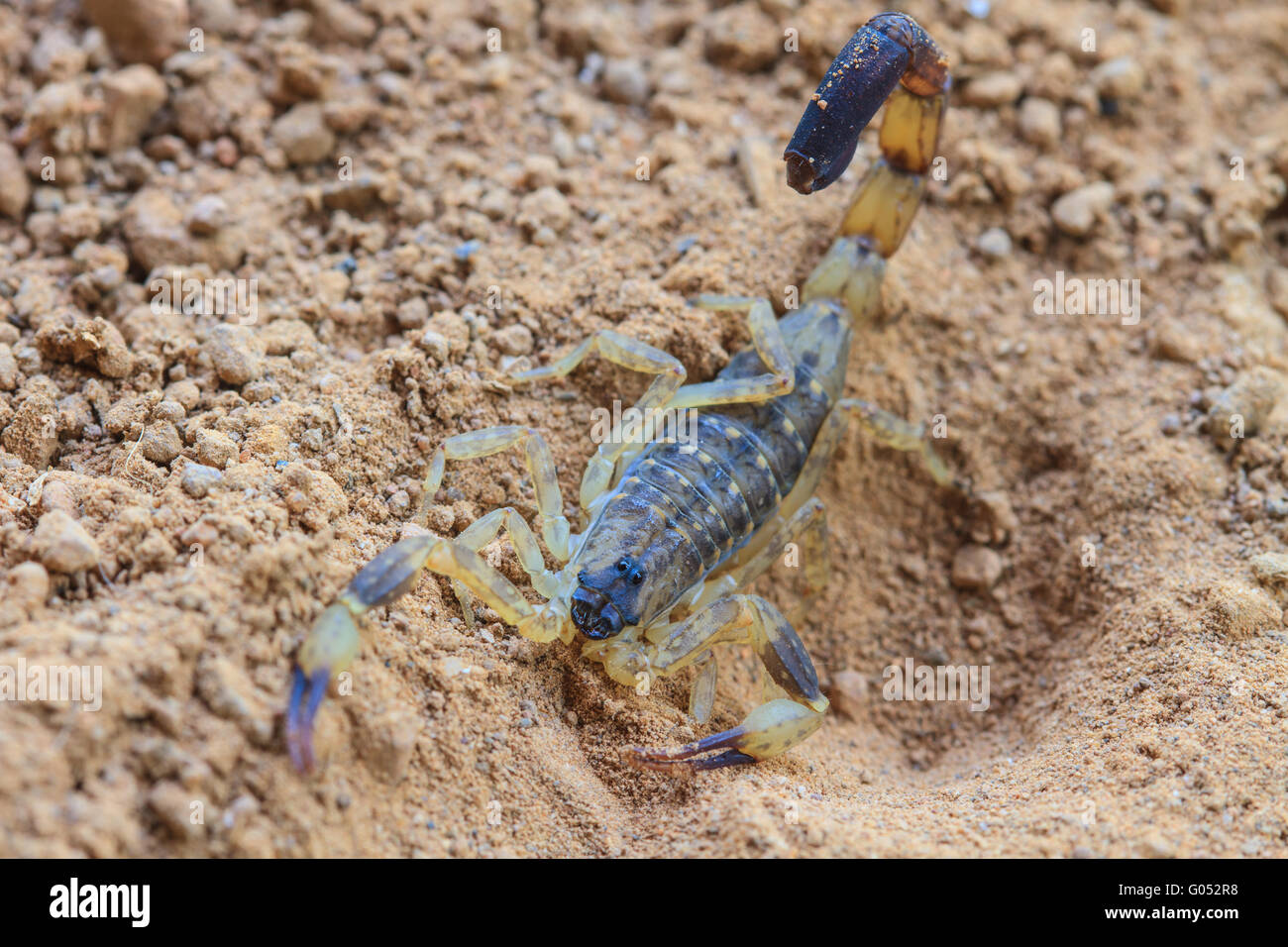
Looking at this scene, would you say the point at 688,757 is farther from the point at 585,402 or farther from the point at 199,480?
the point at 199,480

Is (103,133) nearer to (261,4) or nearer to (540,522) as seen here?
(261,4)

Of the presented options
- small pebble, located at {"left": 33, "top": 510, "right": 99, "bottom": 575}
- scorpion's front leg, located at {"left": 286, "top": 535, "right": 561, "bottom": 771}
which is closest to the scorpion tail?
scorpion's front leg, located at {"left": 286, "top": 535, "right": 561, "bottom": 771}

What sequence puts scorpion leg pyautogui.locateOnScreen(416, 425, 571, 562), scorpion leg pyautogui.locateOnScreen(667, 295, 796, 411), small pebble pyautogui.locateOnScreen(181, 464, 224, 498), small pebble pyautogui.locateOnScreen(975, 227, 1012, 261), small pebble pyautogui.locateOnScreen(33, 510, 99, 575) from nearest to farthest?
small pebble pyautogui.locateOnScreen(33, 510, 99, 575) < small pebble pyautogui.locateOnScreen(181, 464, 224, 498) < scorpion leg pyautogui.locateOnScreen(416, 425, 571, 562) < scorpion leg pyautogui.locateOnScreen(667, 295, 796, 411) < small pebble pyautogui.locateOnScreen(975, 227, 1012, 261)

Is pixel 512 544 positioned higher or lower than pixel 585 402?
lower

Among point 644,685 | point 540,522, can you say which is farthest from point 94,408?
point 644,685

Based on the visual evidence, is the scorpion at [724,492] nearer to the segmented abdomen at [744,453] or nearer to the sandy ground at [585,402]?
the segmented abdomen at [744,453]

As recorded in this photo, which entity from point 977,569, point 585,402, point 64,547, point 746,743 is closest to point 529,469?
point 585,402

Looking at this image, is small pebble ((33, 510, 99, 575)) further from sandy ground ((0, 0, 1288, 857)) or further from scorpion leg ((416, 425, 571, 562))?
scorpion leg ((416, 425, 571, 562))
